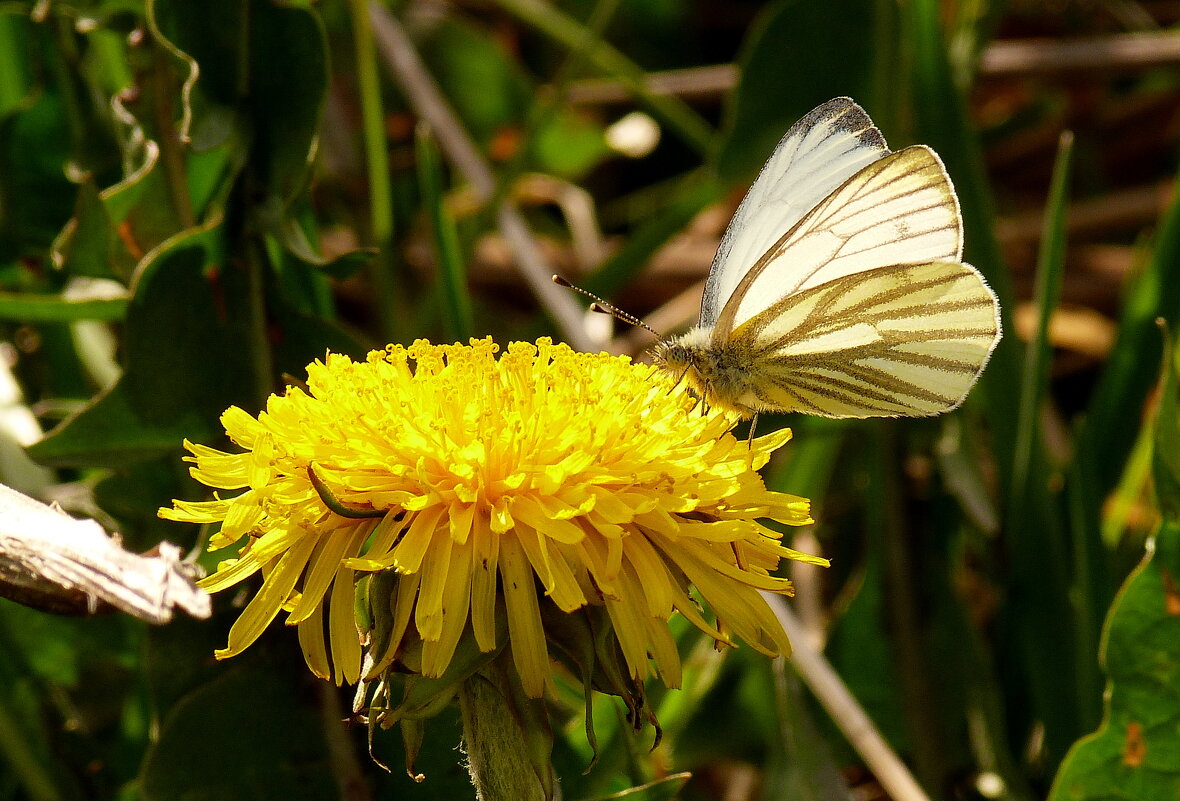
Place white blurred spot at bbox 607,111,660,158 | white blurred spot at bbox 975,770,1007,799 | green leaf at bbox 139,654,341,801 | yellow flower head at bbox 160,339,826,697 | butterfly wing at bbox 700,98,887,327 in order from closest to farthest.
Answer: yellow flower head at bbox 160,339,826,697, green leaf at bbox 139,654,341,801, butterfly wing at bbox 700,98,887,327, white blurred spot at bbox 975,770,1007,799, white blurred spot at bbox 607,111,660,158

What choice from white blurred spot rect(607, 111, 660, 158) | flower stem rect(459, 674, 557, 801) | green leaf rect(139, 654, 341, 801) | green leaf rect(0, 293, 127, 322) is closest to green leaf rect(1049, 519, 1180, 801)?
flower stem rect(459, 674, 557, 801)

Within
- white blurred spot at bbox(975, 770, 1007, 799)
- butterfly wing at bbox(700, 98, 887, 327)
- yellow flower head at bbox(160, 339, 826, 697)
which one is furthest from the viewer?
white blurred spot at bbox(975, 770, 1007, 799)

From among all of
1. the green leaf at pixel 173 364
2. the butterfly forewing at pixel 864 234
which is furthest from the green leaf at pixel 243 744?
the butterfly forewing at pixel 864 234

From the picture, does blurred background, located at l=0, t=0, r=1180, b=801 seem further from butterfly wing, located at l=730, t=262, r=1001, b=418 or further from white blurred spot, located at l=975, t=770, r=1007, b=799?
butterfly wing, located at l=730, t=262, r=1001, b=418

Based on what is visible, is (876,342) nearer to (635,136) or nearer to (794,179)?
(794,179)

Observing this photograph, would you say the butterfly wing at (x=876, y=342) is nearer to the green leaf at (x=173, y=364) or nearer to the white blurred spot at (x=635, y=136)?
the green leaf at (x=173, y=364)

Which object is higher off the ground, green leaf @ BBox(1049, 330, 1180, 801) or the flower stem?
the flower stem

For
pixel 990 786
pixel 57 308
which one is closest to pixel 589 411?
pixel 57 308
